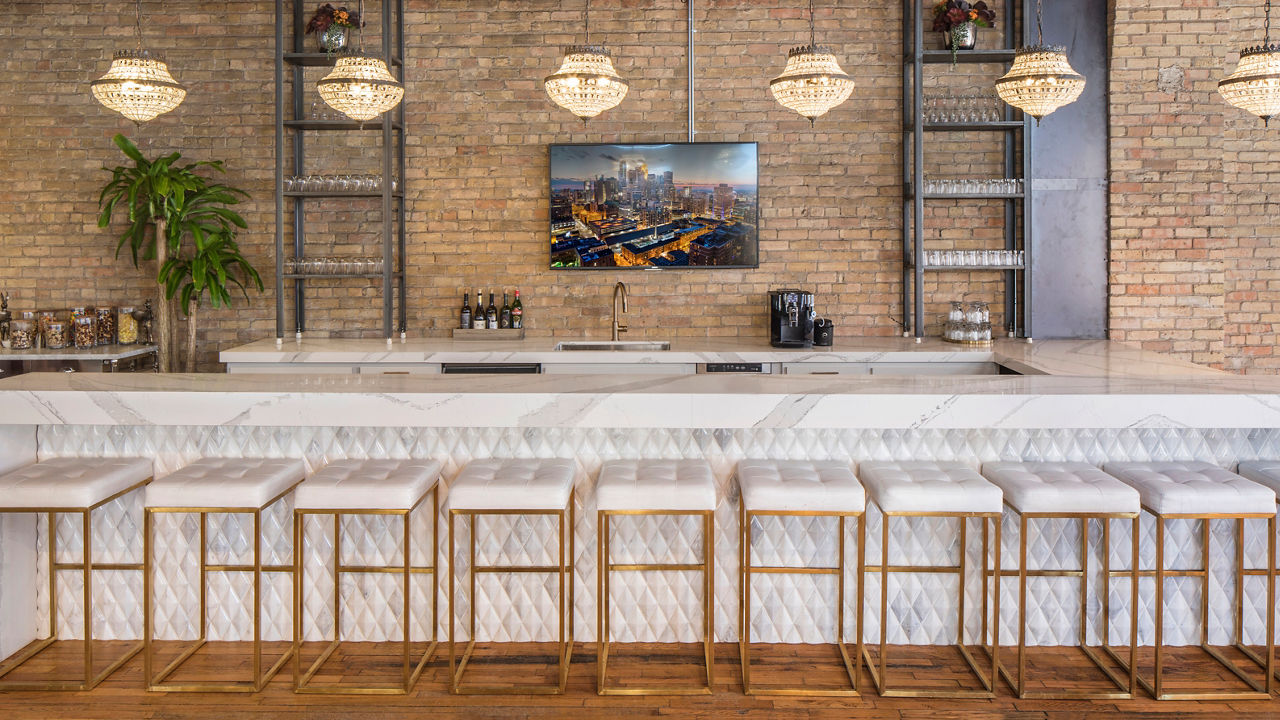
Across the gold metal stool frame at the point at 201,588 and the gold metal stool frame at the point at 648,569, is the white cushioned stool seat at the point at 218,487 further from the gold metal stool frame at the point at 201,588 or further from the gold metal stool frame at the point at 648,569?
the gold metal stool frame at the point at 648,569

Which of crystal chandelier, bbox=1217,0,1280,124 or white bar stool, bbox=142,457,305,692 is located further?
crystal chandelier, bbox=1217,0,1280,124

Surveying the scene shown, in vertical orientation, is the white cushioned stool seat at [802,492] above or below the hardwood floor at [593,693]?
above

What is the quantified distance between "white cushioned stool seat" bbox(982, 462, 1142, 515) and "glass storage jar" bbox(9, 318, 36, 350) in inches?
238

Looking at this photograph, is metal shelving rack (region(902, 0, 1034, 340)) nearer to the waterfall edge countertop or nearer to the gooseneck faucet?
the gooseneck faucet

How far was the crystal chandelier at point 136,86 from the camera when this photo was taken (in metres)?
4.48

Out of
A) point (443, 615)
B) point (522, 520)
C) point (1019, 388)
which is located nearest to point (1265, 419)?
point (1019, 388)

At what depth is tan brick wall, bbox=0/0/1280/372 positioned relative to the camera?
633 cm

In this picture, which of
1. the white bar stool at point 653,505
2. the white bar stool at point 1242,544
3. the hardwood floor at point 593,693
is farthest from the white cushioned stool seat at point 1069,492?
the white bar stool at point 653,505

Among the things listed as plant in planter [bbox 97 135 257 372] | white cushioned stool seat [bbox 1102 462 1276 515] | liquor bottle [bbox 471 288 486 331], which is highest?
plant in planter [bbox 97 135 257 372]

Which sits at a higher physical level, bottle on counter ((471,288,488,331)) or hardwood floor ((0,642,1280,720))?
bottle on counter ((471,288,488,331))

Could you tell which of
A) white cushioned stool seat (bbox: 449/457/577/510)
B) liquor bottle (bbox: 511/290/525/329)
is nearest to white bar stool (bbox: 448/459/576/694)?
white cushioned stool seat (bbox: 449/457/577/510)

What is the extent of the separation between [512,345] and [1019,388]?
3.34 m

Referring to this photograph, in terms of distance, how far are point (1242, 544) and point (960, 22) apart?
3.94 metres

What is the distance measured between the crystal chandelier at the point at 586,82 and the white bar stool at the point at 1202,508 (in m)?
2.70
